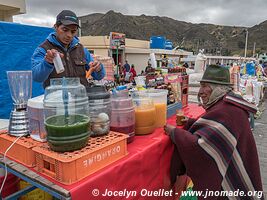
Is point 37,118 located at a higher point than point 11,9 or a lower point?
lower

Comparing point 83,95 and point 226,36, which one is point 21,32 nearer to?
point 83,95

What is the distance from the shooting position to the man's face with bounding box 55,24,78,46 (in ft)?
5.44

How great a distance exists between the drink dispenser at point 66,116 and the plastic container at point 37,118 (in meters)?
0.06

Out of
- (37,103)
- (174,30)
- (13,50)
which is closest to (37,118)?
(37,103)

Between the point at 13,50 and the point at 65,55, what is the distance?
5.86 ft

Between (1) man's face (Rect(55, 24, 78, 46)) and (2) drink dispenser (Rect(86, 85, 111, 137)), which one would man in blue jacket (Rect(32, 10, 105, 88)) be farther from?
(2) drink dispenser (Rect(86, 85, 111, 137))

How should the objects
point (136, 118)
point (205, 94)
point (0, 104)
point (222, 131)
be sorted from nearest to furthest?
point (222, 131)
point (136, 118)
point (205, 94)
point (0, 104)

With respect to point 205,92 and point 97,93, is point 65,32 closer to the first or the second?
point 97,93

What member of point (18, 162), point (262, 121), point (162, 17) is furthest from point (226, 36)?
point (18, 162)

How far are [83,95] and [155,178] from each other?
748 millimetres

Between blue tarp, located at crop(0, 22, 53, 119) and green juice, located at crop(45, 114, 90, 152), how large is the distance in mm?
2458

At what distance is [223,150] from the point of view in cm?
143

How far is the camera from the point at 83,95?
1260 millimetres

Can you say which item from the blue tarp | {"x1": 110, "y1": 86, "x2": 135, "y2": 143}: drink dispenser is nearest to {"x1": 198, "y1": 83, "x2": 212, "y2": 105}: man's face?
{"x1": 110, "y1": 86, "x2": 135, "y2": 143}: drink dispenser
